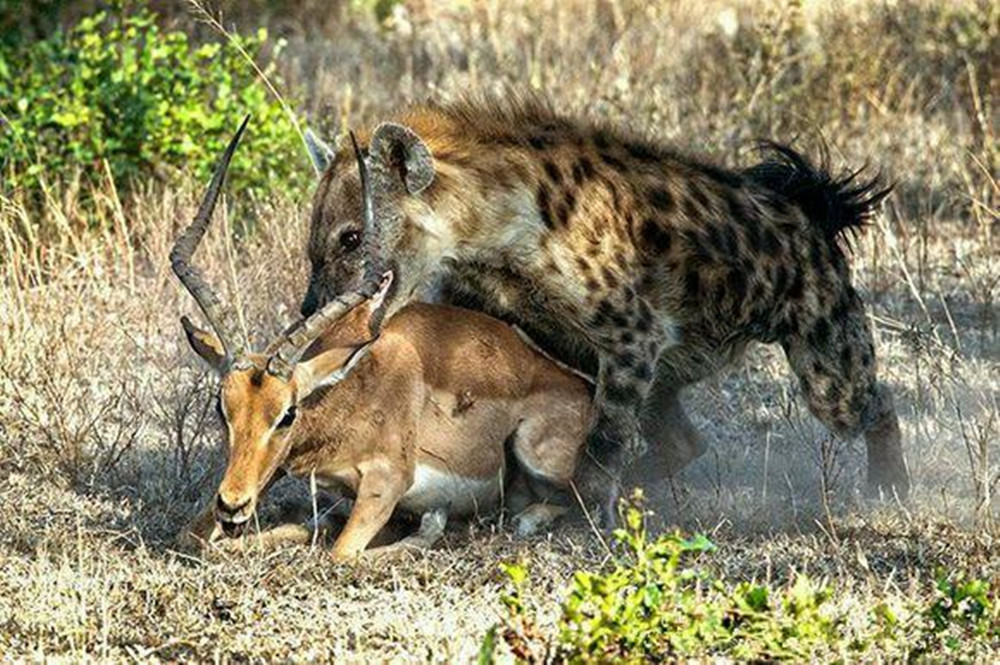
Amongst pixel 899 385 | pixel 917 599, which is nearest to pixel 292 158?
Answer: pixel 899 385

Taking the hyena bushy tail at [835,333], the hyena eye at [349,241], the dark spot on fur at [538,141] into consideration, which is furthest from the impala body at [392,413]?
the hyena bushy tail at [835,333]

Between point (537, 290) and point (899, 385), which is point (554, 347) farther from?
point (899, 385)

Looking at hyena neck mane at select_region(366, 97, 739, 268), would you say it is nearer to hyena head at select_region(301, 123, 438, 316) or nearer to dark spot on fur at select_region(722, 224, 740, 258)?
hyena head at select_region(301, 123, 438, 316)

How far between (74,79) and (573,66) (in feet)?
13.5

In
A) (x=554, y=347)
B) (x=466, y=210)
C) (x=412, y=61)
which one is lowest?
(x=412, y=61)

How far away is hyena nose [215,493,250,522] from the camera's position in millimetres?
6762

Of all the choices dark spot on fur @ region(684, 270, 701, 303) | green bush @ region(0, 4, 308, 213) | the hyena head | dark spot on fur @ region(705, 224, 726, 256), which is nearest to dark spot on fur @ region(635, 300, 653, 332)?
dark spot on fur @ region(684, 270, 701, 303)

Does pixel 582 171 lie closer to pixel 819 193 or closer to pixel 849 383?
pixel 819 193

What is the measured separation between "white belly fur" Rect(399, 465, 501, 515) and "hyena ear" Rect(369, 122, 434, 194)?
109 centimetres

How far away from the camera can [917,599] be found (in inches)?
267

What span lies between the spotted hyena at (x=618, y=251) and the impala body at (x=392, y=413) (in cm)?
18

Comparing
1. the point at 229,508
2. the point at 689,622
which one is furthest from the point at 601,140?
the point at 689,622

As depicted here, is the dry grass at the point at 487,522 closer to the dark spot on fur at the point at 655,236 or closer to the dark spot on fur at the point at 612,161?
the dark spot on fur at the point at 655,236

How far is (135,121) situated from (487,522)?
14.6 feet
